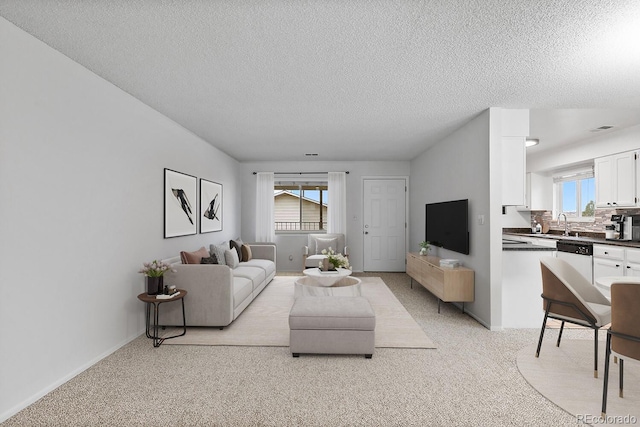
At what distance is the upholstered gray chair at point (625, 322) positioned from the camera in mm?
1933

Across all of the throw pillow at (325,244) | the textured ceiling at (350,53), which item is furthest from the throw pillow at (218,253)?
the throw pillow at (325,244)

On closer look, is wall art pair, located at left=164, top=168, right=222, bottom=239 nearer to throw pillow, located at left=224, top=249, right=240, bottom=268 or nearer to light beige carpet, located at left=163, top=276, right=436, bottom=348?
throw pillow, located at left=224, top=249, right=240, bottom=268

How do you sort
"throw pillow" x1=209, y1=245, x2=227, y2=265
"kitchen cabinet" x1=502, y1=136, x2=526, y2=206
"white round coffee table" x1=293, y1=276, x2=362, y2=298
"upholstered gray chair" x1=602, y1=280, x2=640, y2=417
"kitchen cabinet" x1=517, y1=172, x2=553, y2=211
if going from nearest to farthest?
"upholstered gray chair" x1=602, y1=280, x2=640, y2=417
"kitchen cabinet" x1=502, y1=136, x2=526, y2=206
"white round coffee table" x1=293, y1=276, x2=362, y2=298
"throw pillow" x1=209, y1=245, x2=227, y2=265
"kitchen cabinet" x1=517, y1=172, x2=553, y2=211

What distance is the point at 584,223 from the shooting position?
565 centimetres

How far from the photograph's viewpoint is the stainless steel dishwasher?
4.52m

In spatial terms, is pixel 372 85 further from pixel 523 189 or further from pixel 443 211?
pixel 443 211

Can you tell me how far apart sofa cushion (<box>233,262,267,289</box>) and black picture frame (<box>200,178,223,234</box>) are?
2.79 ft

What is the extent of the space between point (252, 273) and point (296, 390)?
259 centimetres

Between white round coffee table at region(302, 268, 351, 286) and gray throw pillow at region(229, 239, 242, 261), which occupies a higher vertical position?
gray throw pillow at region(229, 239, 242, 261)

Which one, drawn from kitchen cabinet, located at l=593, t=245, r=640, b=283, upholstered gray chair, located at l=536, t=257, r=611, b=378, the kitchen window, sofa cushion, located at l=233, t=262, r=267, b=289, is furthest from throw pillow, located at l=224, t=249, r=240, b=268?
the kitchen window

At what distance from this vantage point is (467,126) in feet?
14.2

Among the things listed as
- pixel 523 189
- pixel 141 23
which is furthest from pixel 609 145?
pixel 141 23

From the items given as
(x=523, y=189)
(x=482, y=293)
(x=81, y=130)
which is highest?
(x=81, y=130)

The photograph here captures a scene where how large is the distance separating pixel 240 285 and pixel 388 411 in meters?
2.45
